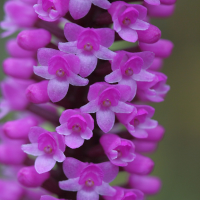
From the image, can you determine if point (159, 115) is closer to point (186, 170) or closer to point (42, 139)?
point (186, 170)

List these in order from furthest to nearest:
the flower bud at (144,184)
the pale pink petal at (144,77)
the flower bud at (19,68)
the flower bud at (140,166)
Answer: the flower bud at (144,184) → the flower bud at (19,68) → the flower bud at (140,166) → the pale pink petal at (144,77)

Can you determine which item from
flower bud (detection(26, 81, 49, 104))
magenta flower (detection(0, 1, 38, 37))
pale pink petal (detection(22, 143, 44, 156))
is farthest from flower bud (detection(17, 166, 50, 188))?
magenta flower (detection(0, 1, 38, 37))

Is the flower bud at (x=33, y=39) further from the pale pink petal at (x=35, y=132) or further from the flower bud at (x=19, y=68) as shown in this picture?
the pale pink petal at (x=35, y=132)

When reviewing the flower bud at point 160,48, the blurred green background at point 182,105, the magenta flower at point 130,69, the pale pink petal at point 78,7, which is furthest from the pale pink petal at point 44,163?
the blurred green background at point 182,105

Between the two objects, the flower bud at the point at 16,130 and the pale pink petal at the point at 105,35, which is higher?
the pale pink petal at the point at 105,35

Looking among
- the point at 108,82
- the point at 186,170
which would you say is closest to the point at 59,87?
the point at 108,82

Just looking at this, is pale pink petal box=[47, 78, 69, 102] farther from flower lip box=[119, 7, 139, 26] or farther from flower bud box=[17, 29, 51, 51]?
flower lip box=[119, 7, 139, 26]
